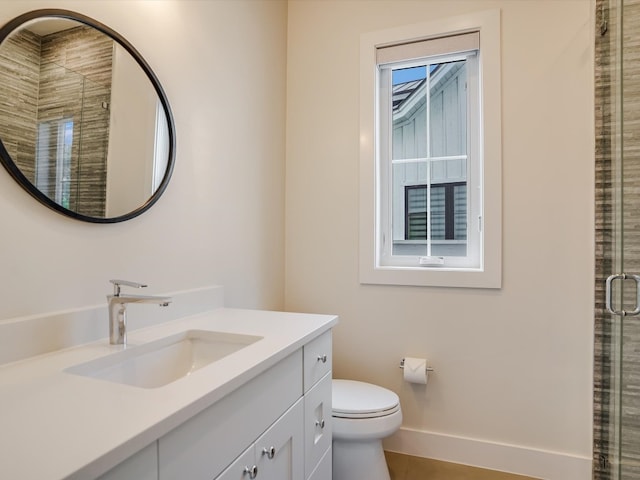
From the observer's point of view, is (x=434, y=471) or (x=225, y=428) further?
(x=434, y=471)

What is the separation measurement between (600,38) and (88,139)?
6.76 ft

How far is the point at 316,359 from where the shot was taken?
4.15 ft

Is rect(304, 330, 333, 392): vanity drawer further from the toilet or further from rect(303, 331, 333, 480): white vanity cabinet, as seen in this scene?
the toilet

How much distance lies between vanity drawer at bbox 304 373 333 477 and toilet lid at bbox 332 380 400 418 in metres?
0.22

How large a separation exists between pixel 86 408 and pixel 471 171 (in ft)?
6.30

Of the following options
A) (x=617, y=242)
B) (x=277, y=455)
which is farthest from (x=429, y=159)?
(x=277, y=455)

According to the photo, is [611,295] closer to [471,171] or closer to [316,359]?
[471,171]

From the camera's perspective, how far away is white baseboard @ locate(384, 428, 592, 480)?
5.74 ft

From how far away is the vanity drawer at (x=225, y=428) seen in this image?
668mm

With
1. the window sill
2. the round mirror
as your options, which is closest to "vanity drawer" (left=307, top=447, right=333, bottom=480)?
the window sill

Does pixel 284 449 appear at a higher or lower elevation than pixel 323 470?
higher

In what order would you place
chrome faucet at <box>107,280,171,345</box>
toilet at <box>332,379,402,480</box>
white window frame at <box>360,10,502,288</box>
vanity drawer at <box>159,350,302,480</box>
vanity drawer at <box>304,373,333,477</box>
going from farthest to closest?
white window frame at <box>360,10,502,288</box>
toilet at <box>332,379,402,480</box>
vanity drawer at <box>304,373,333,477</box>
chrome faucet at <box>107,280,171,345</box>
vanity drawer at <box>159,350,302,480</box>

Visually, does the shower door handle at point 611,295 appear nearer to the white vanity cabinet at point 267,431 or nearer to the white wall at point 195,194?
the white vanity cabinet at point 267,431

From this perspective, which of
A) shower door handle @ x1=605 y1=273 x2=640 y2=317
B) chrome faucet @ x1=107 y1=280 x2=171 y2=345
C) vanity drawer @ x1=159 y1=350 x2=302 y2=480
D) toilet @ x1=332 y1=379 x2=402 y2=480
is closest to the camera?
vanity drawer @ x1=159 y1=350 x2=302 y2=480
